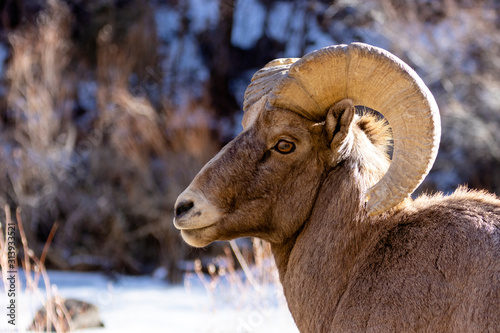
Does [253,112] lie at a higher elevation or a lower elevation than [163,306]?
higher

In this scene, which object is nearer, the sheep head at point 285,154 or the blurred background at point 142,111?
the sheep head at point 285,154

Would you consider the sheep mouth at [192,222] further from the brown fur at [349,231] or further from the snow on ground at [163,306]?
the snow on ground at [163,306]

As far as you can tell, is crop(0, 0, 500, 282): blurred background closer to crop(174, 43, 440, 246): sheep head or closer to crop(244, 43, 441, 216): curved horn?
crop(174, 43, 440, 246): sheep head

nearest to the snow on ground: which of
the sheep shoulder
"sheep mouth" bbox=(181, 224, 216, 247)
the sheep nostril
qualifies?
"sheep mouth" bbox=(181, 224, 216, 247)

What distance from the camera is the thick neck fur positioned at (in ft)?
9.20

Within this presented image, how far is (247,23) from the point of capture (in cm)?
1409

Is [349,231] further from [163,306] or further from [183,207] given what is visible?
[163,306]

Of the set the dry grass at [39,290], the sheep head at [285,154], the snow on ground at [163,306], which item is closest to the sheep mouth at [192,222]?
the sheep head at [285,154]

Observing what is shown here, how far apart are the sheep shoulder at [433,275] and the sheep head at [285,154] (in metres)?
0.53

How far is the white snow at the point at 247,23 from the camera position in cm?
1372

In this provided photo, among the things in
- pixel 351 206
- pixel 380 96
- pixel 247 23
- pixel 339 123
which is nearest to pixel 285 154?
pixel 339 123

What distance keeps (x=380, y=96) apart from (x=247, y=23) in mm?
11735

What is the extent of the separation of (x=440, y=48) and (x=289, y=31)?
11.6 ft

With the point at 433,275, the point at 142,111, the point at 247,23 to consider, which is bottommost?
the point at 433,275
